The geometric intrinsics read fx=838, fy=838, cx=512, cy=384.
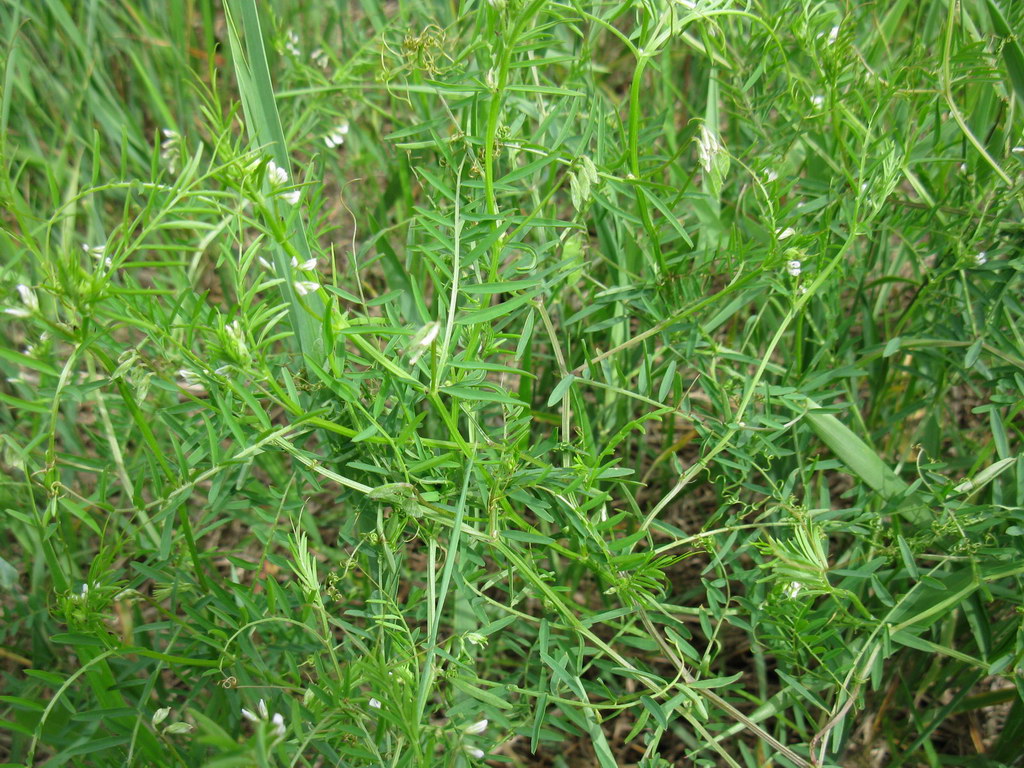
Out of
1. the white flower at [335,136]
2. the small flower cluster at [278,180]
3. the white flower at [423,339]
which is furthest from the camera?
the white flower at [335,136]

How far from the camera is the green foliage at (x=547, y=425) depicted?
115 centimetres

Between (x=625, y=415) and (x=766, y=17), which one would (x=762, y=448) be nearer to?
(x=625, y=415)

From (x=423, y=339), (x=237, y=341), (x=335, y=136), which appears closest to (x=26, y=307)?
(x=237, y=341)

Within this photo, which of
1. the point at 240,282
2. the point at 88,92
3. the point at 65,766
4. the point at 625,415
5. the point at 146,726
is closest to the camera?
the point at 240,282

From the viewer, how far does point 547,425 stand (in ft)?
6.30

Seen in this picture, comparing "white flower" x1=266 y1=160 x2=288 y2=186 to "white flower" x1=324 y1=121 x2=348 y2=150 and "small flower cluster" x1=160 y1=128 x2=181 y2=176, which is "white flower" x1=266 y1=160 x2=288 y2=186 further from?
"white flower" x1=324 y1=121 x2=348 y2=150

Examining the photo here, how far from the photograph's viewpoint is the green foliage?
1.15m

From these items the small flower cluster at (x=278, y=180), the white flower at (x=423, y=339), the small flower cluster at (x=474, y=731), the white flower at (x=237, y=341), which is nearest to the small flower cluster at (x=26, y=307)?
the white flower at (x=237, y=341)

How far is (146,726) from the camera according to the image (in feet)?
4.09

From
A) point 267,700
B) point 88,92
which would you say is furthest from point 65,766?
point 88,92

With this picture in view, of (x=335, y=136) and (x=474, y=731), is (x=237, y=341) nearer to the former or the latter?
(x=474, y=731)

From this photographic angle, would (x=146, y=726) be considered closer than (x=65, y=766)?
Yes

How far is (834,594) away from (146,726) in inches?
40.6

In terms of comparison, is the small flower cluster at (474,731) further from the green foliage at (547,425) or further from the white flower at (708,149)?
the white flower at (708,149)
